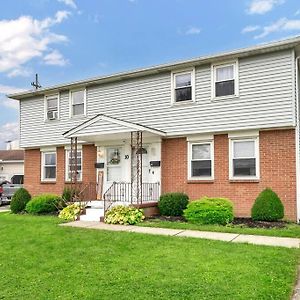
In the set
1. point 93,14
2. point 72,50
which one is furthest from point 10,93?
point 93,14

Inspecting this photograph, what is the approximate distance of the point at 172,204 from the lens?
1384 cm

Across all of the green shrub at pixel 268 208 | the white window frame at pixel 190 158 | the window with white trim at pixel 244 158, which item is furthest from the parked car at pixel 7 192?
the green shrub at pixel 268 208

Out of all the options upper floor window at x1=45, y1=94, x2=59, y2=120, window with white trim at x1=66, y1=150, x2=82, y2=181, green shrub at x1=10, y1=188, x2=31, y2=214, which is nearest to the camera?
green shrub at x1=10, y1=188, x2=31, y2=214

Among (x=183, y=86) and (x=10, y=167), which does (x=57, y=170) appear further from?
(x=10, y=167)

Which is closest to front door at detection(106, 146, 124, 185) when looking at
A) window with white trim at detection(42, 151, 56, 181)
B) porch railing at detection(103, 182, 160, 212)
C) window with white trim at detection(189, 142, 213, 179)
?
porch railing at detection(103, 182, 160, 212)

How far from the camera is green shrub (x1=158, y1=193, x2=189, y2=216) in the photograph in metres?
13.8

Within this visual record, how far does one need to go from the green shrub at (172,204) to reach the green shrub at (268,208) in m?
2.58

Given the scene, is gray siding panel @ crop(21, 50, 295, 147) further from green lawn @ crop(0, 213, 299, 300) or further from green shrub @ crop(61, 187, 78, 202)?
green lawn @ crop(0, 213, 299, 300)

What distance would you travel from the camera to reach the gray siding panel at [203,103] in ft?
42.4

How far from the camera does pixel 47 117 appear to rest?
755 inches

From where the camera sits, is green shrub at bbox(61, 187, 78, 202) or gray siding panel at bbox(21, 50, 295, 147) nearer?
gray siding panel at bbox(21, 50, 295, 147)

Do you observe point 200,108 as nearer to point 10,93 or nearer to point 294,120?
point 294,120

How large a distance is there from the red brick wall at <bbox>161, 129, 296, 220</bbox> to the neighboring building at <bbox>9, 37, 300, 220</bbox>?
3cm

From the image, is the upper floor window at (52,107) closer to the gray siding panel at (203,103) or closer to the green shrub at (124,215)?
the gray siding panel at (203,103)
